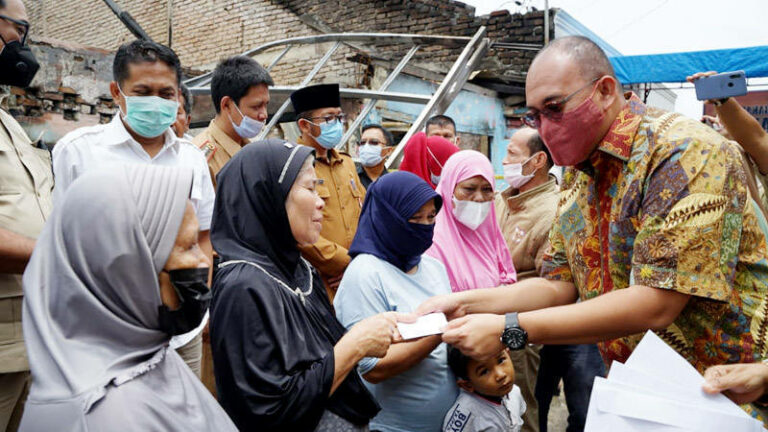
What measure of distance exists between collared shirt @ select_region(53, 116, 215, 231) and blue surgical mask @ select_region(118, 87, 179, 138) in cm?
6

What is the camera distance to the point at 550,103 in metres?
2.02

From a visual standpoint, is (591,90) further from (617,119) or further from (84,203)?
(84,203)

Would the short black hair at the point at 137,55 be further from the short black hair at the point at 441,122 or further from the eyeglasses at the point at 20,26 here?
the short black hair at the point at 441,122

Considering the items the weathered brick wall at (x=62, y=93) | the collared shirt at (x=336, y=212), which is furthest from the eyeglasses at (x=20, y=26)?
the weathered brick wall at (x=62, y=93)

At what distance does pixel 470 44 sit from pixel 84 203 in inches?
250

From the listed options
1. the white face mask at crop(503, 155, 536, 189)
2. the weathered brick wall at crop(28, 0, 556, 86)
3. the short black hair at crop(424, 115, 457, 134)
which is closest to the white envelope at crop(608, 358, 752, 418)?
the white face mask at crop(503, 155, 536, 189)

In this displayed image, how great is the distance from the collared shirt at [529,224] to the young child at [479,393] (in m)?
1.48

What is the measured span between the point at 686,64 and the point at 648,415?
30.0ft

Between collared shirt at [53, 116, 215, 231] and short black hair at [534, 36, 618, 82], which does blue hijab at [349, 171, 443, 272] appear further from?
short black hair at [534, 36, 618, 82]

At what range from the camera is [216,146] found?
385 centimetres

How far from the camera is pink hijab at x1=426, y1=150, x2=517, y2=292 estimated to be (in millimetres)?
3420

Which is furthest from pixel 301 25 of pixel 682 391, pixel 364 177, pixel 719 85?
pixel 682 391

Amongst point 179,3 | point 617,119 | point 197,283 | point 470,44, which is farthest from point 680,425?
point 179,3

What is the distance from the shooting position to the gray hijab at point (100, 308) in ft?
4.35
